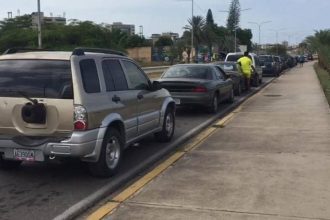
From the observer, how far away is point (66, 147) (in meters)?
6.86

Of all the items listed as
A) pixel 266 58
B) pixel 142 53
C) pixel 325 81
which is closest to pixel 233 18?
pixel 142 53

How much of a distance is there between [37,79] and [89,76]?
680mm

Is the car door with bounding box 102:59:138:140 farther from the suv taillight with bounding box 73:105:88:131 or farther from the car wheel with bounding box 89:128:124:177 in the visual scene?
the suv taillight with bounding box 73:105:88:131

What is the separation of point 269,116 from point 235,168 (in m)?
6.93

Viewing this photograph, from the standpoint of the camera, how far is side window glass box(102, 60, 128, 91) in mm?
7779

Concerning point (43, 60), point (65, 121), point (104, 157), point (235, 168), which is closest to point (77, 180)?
point (104, 157)

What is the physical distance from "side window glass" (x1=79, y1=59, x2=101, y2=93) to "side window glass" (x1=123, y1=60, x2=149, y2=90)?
1132 mm

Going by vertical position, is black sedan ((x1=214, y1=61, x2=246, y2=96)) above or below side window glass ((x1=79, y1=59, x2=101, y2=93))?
below

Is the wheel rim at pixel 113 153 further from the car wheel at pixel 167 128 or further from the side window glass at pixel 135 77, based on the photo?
the car wheel at pixel 167 128

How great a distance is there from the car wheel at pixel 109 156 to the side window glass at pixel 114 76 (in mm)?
655

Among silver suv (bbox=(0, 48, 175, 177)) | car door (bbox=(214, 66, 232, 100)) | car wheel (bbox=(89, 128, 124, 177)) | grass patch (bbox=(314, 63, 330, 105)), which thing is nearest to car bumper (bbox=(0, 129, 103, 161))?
silver suv (bbox=(0, 48, 175, 177))

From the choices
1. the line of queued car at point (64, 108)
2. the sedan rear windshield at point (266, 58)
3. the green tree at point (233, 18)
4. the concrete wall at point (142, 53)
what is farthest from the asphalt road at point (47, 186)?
the green tree at point (233, 18)

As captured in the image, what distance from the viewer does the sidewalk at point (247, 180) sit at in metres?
6.09

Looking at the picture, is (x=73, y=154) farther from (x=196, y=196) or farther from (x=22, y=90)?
(x=196, y=196)
